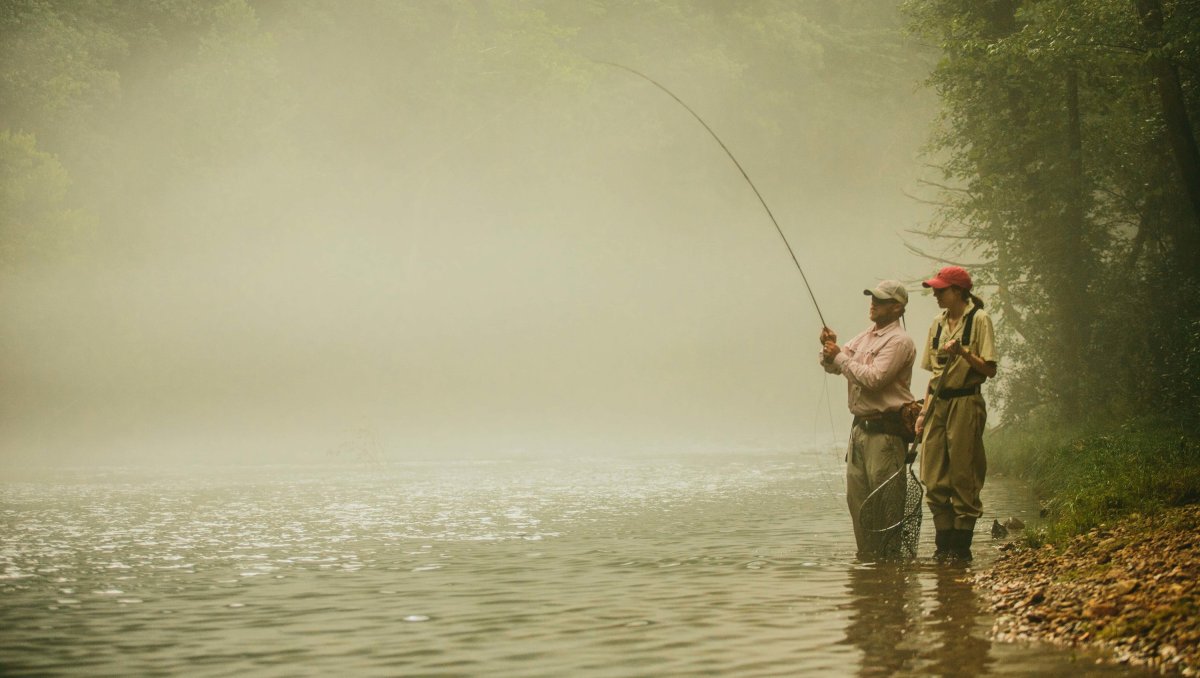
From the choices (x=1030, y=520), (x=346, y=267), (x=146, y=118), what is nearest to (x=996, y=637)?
(x=1030, y=520)

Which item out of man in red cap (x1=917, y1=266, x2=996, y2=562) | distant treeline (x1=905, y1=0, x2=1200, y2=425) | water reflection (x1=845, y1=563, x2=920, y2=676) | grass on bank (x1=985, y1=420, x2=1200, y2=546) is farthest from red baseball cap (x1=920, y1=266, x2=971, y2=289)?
distant treeline (x1=905, y1=0, x2=1200, y2=425)

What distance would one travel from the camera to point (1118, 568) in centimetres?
629

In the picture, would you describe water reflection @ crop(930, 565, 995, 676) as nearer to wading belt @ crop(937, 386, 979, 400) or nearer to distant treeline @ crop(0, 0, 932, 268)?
wading belt @ crop(937, 386, 979, 400)

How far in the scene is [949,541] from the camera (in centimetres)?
853

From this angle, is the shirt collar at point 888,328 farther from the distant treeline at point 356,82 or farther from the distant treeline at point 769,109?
the distant treeline at point 356,82

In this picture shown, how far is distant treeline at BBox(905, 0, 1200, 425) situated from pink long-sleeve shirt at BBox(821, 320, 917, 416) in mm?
Answer: 7678

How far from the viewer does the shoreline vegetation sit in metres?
4.93

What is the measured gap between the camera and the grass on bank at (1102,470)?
28.0 feet

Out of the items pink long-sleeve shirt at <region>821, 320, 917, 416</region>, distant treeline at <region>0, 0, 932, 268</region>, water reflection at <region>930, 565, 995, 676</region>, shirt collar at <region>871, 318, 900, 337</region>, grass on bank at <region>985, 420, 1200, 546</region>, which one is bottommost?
water reflection at <region>930, 565, 995, 676</region>

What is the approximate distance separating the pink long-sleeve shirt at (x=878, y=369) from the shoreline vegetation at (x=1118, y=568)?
1337 millimetres

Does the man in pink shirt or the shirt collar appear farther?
the shirt collar

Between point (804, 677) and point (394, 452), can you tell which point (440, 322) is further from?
point (804, 677)

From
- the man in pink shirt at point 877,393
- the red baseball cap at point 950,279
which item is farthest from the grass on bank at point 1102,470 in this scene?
the red baseball cap at point 950,279

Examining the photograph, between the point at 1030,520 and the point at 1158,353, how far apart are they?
6384 mm
